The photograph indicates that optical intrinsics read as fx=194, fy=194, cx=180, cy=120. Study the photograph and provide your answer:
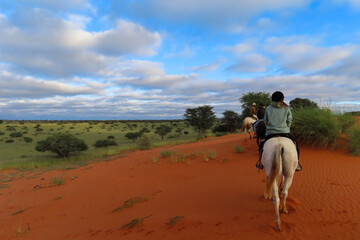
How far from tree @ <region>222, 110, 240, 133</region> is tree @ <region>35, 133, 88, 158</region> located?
79.9 ft

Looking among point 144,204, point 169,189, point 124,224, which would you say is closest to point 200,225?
point 124,224

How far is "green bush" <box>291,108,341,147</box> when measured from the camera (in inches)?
341

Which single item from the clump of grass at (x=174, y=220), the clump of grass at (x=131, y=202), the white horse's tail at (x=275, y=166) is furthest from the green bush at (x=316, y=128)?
the clump of grass at (x=131, y=202)

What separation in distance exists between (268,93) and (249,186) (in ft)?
78.9

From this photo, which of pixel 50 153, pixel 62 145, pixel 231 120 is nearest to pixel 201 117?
pixel 231 120

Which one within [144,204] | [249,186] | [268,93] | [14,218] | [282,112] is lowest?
[14,218]

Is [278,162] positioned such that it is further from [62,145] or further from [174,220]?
[62,145]

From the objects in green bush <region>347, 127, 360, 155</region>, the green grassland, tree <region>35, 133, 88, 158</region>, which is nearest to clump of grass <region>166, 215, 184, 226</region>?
green bush <region>347, 127, 360, 155</region>

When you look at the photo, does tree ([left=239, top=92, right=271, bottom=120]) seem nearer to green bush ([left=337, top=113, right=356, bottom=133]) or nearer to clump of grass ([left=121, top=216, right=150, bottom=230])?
green bush ([left=337, top=113, right=356, bottom=133])

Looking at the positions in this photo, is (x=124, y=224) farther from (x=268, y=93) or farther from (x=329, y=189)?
(x=268, y=93)

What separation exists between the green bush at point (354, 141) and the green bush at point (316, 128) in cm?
52

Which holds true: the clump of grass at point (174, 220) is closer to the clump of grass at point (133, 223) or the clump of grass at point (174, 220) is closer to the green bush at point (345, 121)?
the clump of grass at point (133, 223)

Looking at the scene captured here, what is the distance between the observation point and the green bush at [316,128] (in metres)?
8.66

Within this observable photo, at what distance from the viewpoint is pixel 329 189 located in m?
5.59
